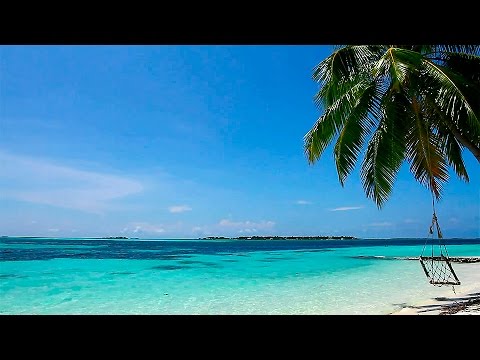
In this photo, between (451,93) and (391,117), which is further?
(391,117)

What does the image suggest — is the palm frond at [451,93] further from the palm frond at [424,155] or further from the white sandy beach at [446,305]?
the white sandy beach at [446,305]

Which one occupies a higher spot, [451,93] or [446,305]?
[451,93]

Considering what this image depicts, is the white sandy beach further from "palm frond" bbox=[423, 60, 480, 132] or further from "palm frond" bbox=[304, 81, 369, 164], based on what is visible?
"palm frond" bbox=[304, 81, 369, 164]

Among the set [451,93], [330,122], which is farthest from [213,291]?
[451,93]

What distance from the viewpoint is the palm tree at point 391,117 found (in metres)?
4.73

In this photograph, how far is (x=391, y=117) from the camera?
5.00 metres

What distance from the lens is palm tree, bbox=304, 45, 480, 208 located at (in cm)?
473

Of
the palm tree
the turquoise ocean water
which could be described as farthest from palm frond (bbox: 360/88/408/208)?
the turquoise ocean water

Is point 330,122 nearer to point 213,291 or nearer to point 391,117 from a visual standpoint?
point 391,117

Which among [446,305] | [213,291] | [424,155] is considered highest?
[424,155]
